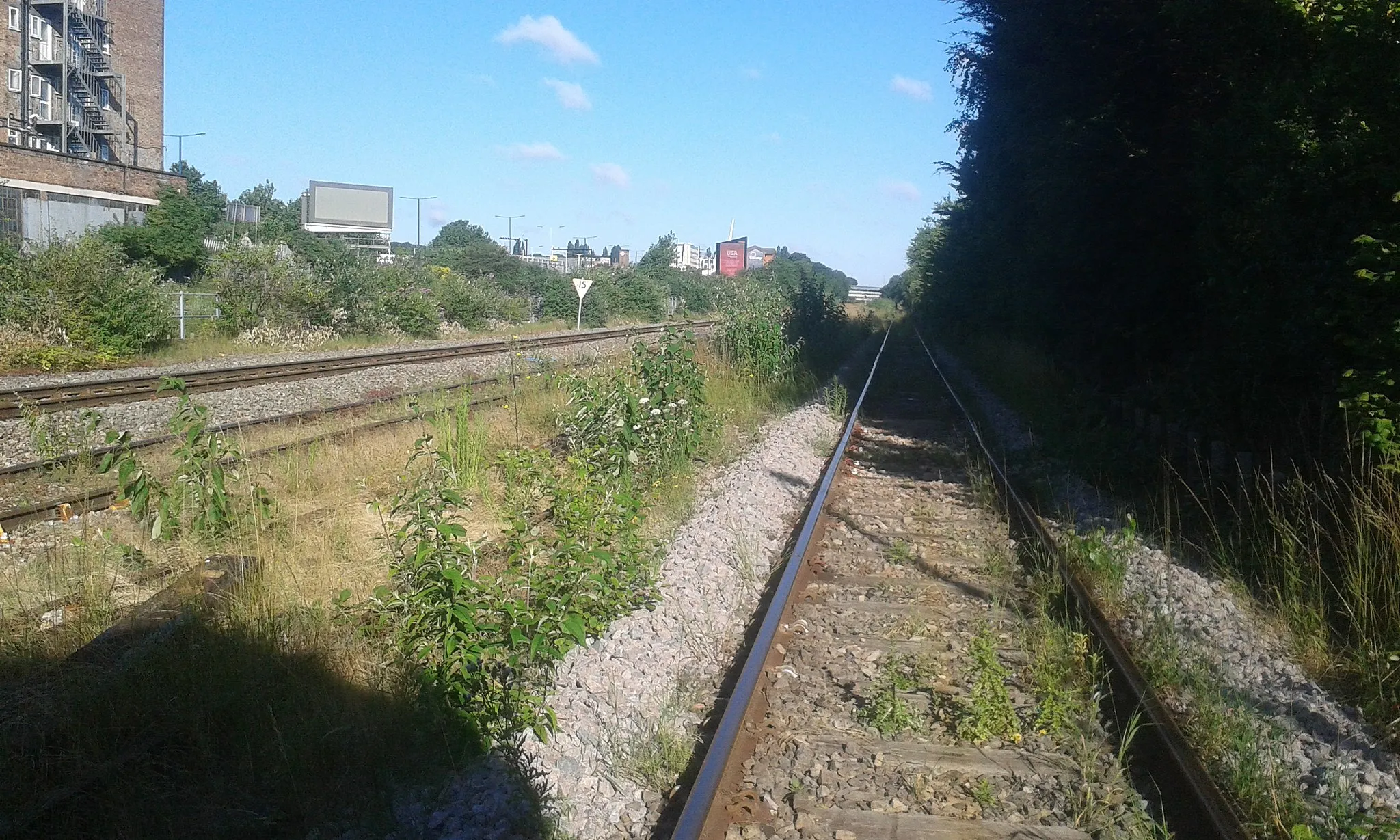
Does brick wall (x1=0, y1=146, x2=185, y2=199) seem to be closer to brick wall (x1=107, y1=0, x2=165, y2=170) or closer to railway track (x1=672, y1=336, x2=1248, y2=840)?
brick wall (x1=107, y1=0, x2=165, y2=170)

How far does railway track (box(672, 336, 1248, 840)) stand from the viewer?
3996 millimetres

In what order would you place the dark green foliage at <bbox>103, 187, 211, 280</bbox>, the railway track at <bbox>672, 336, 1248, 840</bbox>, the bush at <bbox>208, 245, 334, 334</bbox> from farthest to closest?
the dark green foliage at <bbox>103, 187, 211, 280</bbox> → the bush at <bbox>208, 245, 334, 334</bbox> → the railway track at <bbox>672, 336, 1248, 840</bbox>

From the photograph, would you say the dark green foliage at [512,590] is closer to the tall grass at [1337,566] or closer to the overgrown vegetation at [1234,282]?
the overgrown vegetation at [1234,282]

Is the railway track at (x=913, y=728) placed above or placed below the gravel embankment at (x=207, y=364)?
above

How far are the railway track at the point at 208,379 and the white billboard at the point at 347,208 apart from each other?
48532mm

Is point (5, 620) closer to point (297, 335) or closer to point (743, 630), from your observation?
point (743, 630)

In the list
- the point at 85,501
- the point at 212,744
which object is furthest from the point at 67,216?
the point at 212,744

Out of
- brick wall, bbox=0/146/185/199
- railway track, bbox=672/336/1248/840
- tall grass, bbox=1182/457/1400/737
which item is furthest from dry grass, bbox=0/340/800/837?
brick wall, bbox=0/146/185/199

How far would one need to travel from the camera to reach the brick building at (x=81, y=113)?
40.3m

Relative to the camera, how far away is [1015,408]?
60.4 ft

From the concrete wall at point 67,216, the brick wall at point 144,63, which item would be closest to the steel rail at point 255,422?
the concrete wall at point 67,216

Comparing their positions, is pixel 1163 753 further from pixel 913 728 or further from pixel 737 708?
pixel 737 708

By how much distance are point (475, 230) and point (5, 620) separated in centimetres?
11295

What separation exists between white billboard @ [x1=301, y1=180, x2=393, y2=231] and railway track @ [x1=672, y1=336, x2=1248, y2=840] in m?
70.9
